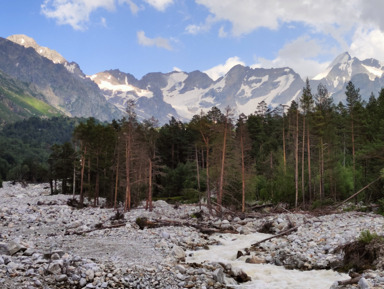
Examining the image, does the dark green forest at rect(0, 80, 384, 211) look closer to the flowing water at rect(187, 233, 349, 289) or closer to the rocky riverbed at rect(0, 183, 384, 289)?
the rocky riverbed at rect(0, 183, 384, 289)

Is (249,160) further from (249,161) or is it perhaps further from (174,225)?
(174,225)

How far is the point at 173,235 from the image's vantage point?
768 inches

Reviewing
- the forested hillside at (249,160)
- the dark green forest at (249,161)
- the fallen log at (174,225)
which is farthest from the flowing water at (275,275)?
the forested hillside at (249,160)

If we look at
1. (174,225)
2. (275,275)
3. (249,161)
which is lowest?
(174,225)

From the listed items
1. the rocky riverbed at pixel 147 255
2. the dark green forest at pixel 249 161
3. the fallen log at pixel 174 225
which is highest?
the dark green forest at pixel 249 161

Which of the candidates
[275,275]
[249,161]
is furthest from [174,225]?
[249,161]

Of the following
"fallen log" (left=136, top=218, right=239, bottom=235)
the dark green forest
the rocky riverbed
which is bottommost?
"fallen log" (left=136, top=218, right=239, bottom=235)

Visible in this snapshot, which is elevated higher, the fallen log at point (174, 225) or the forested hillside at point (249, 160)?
the forested hillside at point (249, 160)

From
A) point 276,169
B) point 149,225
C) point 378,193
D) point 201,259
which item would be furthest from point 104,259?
point 276,169

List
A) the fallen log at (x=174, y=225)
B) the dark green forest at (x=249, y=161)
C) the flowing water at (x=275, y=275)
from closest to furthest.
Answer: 1. the flowing water at (x=275, y=275)
2. the fallen log at (x=174, y=225)
3. the dark green forest at (x=249, y=161)

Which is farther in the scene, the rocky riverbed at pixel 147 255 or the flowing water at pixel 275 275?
the flowing water at pixel 275 275

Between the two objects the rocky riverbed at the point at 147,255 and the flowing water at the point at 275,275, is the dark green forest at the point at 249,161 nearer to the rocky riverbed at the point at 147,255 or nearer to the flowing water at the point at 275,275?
the rocky riverbed at the point at 147,255

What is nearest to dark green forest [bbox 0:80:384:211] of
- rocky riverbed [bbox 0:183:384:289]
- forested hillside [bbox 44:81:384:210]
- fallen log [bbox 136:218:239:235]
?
forested hillside [bbox 44:81:384:210]

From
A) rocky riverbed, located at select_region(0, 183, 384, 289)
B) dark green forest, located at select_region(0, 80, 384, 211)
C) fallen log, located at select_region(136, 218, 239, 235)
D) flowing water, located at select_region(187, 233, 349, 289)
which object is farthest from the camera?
dark green forest, located at select_region(0, 80, 384, 211)
